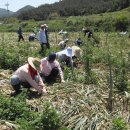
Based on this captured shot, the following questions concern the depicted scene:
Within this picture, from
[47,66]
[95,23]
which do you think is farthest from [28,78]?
[95,23]

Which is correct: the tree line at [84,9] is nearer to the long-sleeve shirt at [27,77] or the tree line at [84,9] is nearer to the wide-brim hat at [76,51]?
the wide-brim hat at [76,51]

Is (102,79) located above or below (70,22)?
above

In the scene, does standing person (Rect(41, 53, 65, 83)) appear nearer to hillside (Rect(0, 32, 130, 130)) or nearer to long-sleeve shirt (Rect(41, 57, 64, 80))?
long-sleeve shirt (Rect(41, 57, 64, 80))

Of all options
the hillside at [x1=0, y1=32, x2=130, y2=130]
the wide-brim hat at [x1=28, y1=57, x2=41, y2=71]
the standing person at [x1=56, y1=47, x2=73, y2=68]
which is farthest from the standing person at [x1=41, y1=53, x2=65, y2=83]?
the standing person at [x1=56, y1=47, x2=73, y2=68]

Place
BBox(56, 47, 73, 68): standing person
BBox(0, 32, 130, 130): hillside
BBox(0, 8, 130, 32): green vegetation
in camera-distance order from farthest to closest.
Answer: BBox(0, 8, 130, 32): green vegetation → BBox(56, 47, 73, 68): standing person → BBox(0, 32, 130, 130): hillside

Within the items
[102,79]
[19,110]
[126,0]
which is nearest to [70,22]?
[126,0]

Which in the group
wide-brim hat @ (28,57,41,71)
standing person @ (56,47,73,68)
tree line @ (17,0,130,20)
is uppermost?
wide-brim hat @ (28,57,41,71)

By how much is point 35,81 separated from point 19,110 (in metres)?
1.23

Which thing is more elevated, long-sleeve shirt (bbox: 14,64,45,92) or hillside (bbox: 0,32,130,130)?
long-sleeve shirt (bbox: 14,64,45,92)

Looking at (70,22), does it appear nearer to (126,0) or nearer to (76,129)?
(126,0)

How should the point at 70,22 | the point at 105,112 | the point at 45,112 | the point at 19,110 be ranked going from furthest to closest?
1. the point at 70,22
2. the point at 105,112
3. the point at 19,110
4. the point at 45,112

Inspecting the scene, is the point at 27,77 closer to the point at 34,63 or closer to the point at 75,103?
the point at 34,63

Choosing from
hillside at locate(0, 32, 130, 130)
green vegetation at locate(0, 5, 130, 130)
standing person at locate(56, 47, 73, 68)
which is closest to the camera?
green vegetation at locate(0, 5, 130, 130)

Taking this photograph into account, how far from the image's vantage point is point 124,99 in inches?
334
